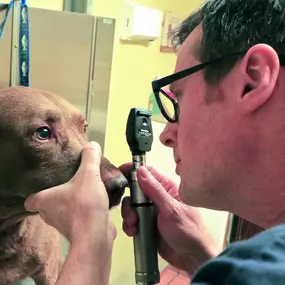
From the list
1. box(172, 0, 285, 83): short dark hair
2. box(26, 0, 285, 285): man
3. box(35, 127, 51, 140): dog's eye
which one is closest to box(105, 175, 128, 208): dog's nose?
A: box(26, 0, 285, 285): man

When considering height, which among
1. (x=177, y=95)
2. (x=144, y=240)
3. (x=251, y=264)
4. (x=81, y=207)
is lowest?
(x=144, y=240)

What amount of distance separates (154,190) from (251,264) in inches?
23.7

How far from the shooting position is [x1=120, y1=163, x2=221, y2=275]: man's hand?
3.26ft

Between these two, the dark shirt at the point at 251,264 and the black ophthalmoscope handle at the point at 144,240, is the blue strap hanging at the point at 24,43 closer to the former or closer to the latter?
the black ophthalmoscope handle at the point at 144,240

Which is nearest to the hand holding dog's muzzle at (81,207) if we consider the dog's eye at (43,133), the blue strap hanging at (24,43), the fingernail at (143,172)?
the fingernail at (143,172)

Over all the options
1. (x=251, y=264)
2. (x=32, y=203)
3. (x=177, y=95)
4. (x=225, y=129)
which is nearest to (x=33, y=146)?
(x=32, y=203)

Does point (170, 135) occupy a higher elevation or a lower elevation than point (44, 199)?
higher

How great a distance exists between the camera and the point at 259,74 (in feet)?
1.99

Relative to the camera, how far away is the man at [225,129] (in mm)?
605

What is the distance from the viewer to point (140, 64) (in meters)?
2.45

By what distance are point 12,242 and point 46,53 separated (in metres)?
0.62

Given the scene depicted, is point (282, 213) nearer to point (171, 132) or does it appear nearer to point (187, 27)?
point (171, 132)

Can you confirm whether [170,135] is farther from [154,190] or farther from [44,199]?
[44,199]

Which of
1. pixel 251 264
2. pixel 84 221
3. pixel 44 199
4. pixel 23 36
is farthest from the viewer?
pixel 23 36
